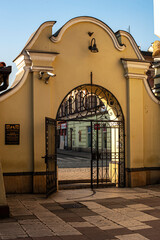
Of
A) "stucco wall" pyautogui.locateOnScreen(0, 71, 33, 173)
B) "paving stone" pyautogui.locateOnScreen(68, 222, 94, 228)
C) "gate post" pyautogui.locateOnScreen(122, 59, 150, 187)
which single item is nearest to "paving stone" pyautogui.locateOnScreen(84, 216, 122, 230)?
"paving stone" pyautogui.locateOnScreen(68, 222, 94, 228)

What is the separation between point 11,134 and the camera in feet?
37.7

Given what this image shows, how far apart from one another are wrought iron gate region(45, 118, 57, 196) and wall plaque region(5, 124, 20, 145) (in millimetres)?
1063

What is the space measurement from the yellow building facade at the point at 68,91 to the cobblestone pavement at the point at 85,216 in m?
1.19

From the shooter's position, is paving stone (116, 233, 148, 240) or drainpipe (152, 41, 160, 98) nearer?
paving stone (116, 233, 148, 240)

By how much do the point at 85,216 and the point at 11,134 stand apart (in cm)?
428

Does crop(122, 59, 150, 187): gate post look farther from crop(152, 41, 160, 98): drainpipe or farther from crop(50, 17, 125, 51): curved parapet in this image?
crop(152, 41, 160, 98): drainpipe

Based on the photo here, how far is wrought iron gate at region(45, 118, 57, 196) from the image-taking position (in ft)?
35.6

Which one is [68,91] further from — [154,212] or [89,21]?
[154,212]

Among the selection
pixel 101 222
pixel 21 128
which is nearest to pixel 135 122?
pixel 21 128

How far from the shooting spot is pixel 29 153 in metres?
11.6

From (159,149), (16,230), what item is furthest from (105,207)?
(159,149)

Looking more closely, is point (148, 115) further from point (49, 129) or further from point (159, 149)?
point (49, 129)

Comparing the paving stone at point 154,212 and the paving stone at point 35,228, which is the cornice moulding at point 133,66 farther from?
the paving stone at point 35,228

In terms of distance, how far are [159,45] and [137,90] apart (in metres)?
2.28
